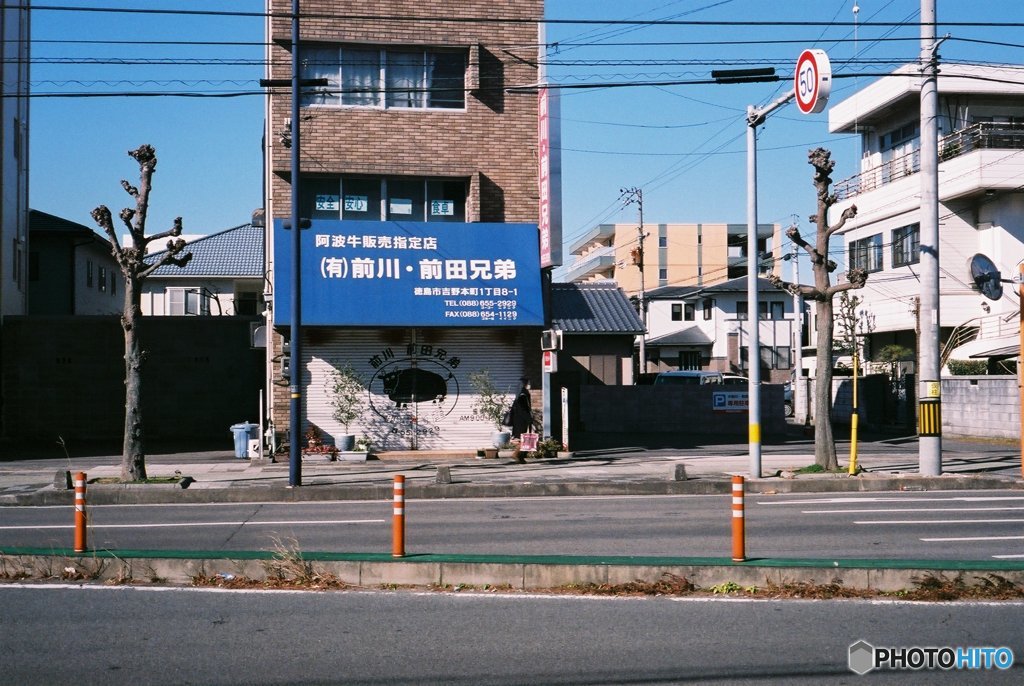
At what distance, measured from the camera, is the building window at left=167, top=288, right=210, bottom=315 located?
4369 centimetres

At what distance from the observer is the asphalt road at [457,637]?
6938mm

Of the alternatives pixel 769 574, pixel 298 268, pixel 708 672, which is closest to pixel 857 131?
pixel 298 268

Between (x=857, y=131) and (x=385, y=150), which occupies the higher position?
(x=857, y=131)

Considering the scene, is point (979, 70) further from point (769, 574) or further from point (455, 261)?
point (769, 574)

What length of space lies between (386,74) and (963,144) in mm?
21807

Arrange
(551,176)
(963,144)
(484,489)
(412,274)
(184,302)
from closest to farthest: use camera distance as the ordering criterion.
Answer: (484,489) → (551,176) → (412,274) → (963,144) → (184,302)

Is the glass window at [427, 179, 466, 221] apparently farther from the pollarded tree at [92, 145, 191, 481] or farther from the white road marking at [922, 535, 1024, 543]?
the white road marking at [922, 535, 1024, 543]

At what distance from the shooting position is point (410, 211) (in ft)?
82.3

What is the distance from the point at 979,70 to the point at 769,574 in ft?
105

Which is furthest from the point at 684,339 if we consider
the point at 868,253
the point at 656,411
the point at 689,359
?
the point at 656,411

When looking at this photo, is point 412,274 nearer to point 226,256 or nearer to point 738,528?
point 738,528

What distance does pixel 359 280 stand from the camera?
23281mm

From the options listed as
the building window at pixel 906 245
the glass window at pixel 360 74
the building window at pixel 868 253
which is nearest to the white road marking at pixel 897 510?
the glass window at pixel 360 74

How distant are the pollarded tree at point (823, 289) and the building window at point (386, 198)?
8.75 metres
